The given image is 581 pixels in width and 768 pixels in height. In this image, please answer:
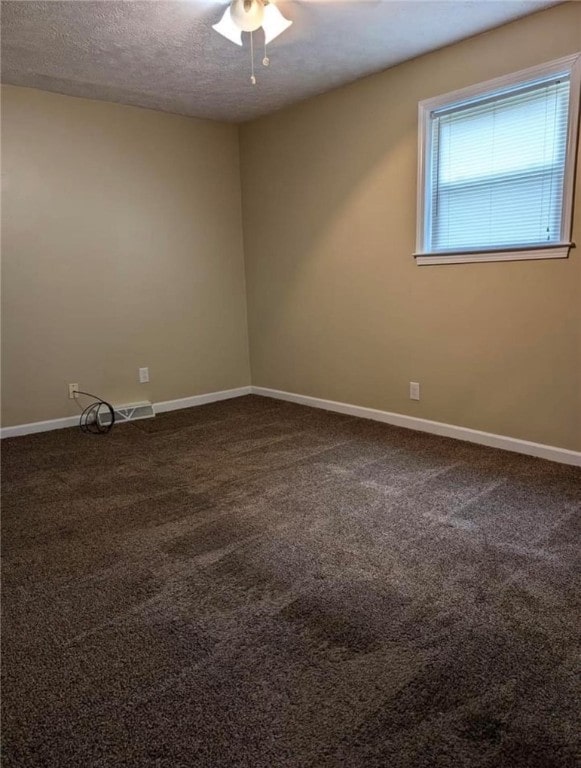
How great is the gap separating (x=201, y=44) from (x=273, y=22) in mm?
588

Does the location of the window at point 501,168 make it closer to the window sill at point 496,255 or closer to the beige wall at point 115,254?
the window sill at point 496,255

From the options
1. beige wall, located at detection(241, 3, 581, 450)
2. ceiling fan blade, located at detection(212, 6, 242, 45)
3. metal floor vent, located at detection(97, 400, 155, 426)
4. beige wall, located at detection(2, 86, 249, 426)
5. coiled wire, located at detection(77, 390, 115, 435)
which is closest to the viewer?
ceiling fan blade, located at detection(212, 6, 242, 45)

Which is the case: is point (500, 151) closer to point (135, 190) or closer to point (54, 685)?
point (135, 190)

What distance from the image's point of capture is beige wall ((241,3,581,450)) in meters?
→ 2.97

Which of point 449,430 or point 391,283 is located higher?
point 391,283

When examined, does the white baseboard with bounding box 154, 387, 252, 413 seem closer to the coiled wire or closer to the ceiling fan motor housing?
the coiled wire

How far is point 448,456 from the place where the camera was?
3215 millimetres

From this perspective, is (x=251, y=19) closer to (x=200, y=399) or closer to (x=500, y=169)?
(x=500, y=169)

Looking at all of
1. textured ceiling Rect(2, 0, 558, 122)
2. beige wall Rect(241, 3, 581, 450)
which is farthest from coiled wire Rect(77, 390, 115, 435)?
textured ceiling Rect(2, 0, 558, 122)

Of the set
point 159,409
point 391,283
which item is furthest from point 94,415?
point 391,283

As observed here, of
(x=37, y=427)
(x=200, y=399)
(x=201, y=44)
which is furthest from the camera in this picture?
(x=200, y=399)

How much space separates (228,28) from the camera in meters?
2.64

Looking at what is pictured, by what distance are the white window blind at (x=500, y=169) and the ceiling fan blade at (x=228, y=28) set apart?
1343 millimetres

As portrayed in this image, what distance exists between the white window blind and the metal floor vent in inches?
102
